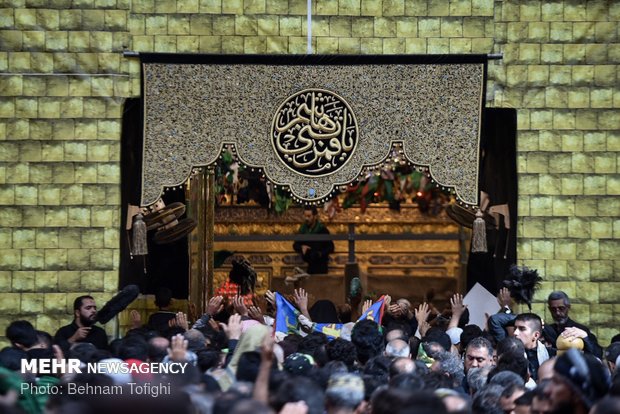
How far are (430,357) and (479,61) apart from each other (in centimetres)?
467

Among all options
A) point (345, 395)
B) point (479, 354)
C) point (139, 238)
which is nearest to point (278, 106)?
point (139, 238)

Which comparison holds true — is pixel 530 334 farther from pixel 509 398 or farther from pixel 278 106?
pixel 278 106

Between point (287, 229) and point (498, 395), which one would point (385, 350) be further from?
point (287, 229)

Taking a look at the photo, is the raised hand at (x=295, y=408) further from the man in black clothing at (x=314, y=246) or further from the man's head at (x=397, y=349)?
the man in black clothing at (x=314, y=246)

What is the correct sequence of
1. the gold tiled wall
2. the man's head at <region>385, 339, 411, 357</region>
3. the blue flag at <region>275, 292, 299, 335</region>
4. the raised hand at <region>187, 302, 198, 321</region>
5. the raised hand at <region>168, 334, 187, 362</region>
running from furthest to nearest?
the raised hand at <region>187, 302, 198, 321</region>
the gold tiled wall
the blue flag at <region>275, 292, 299, 335</region>
the man's head at <region>385, 339, 411, 357</region>
the raised hand at <region>168, 334, 187, 362</region>

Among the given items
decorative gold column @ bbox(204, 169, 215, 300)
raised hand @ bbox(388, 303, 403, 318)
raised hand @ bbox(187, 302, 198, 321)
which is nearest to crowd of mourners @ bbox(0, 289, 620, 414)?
raised hand @ bbox(388, 303, 403, 318)

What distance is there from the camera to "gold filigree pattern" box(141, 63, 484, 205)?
14570mm

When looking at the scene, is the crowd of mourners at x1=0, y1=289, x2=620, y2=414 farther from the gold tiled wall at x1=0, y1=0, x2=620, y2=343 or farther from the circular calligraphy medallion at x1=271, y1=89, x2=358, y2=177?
the circular calligraphy medallion at x1=271, y1=89, x2=358, y2=177

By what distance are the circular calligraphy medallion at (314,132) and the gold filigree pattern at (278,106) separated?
0.07m

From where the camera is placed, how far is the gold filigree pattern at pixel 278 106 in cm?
1457

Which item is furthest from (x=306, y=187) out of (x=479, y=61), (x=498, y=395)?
(x=498, y=395)

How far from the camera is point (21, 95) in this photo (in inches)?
584

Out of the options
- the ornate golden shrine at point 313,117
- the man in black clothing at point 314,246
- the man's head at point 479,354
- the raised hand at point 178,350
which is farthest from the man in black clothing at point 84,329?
the man in black clothing at point 314,246

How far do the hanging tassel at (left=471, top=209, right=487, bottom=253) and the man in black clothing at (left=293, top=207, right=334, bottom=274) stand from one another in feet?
14.8
